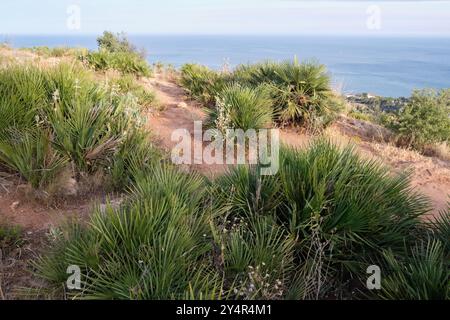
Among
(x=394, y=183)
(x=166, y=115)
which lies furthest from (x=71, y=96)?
(x=394, y=183)

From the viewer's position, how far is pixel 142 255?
285 cm

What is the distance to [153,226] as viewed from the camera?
10.1ft

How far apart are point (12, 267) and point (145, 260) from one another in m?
1.31

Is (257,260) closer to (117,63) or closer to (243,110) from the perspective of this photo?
(243,110)

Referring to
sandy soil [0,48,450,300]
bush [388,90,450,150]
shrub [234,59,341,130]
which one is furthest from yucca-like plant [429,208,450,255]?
bush [388,90,450,150]

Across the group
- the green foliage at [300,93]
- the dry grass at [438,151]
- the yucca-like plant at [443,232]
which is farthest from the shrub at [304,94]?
the yucca-like plant at [443,232]

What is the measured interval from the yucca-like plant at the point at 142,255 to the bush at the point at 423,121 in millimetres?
7360

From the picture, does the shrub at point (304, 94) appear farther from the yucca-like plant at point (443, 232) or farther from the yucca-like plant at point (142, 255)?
the yucca-like plant at point (142, 255)

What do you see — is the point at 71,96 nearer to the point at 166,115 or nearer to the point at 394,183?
the point at 166,115

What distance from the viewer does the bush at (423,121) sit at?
915 centimetres

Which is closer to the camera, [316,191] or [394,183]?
[316,191]

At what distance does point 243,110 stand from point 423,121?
473 centimetres

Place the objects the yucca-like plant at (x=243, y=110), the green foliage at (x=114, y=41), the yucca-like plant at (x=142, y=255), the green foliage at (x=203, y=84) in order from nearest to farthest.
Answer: the yucca-like plant at (x=142, y=255)
the yucca-like plant at (x=243, y=110)
the green foliage at (x=203, y=84)
the green foliage at (x=114, y=41)

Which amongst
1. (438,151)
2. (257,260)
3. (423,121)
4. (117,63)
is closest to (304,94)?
(423,121)
